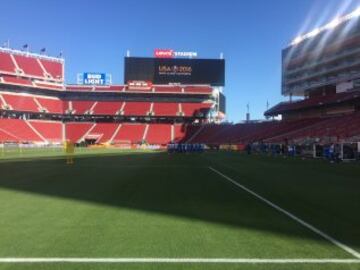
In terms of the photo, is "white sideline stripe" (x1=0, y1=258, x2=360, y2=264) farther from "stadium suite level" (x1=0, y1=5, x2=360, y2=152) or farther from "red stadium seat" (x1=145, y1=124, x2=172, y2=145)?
"red stadium seat" (x1=145, y1=124, x2=172, y2=145)

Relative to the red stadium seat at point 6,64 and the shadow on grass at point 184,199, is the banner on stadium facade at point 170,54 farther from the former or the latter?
the shadow on grass at point 184,199

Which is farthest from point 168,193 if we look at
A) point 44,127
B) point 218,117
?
point 218,117

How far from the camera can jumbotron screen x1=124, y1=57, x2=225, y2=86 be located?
4318 inches

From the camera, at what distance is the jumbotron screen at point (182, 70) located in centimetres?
10969

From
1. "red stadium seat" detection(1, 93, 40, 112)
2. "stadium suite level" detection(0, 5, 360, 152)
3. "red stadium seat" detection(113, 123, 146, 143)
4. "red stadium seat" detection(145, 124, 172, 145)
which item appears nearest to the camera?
"stadium suite level" detection(0, 5, 360, 152)

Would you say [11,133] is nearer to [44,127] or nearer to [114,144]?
[44,127]

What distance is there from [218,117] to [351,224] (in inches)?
4899

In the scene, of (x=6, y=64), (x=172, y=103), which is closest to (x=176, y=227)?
(x=6, y=64)

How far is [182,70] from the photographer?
110 m

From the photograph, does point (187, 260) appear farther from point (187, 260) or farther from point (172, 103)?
point (172, 103)

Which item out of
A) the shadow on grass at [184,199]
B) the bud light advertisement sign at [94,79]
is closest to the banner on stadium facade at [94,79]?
the bud light advertisement sign at [94,79]

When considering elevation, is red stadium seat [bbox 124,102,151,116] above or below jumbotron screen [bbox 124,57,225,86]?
below

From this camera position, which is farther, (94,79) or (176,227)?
(94,79)

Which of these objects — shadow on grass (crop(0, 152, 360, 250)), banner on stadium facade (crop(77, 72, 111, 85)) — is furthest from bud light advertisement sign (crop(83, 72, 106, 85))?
shadow on grass (crop(0, 152, 360, 250))
